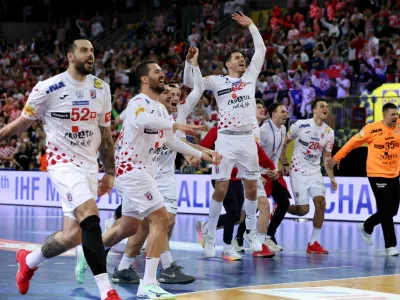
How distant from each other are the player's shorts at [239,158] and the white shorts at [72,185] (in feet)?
12.4

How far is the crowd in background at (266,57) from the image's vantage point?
21.9 metres

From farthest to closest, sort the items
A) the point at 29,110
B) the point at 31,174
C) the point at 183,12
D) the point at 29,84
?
1. the point at 183,12
2. the point at 29,84
3. the point at 31,174
4. the point at 29,110

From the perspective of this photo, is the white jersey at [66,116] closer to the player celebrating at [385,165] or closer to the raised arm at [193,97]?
the raised arm at [193,97]

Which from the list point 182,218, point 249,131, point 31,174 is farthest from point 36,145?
point 249,131

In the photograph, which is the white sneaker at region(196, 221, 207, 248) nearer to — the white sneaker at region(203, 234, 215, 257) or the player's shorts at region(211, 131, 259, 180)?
the white sneaker at region(203, 234, 215, 257)

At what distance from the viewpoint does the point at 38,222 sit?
17.2 m

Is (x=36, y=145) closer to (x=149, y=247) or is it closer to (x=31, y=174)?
(x=31, y=174)

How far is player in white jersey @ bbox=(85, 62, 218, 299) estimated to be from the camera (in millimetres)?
7895

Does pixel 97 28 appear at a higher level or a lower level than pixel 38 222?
higher

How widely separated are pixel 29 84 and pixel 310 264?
21250 mm

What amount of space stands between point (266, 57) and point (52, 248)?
18.3 m

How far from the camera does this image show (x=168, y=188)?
1007 cm

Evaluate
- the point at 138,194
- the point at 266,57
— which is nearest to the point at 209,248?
the point at 138,194

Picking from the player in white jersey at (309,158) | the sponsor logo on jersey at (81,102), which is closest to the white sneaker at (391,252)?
the player in white jersey at (309,158)
